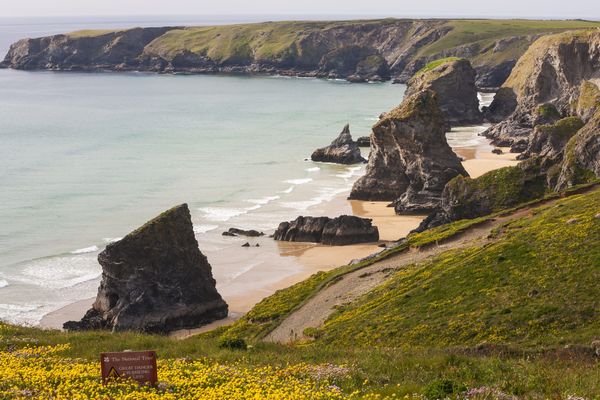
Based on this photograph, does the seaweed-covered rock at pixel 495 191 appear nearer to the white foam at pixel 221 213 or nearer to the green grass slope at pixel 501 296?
the green grass slope at pixel 501 296

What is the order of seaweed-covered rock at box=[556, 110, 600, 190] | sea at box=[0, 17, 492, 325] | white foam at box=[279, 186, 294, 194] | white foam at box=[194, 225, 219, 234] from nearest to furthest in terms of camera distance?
1. seaweed-covered rock at box=[556, 110, 600, 190]
2. sea at box=[0, 17, 492, 325]
3. white foam at box=[194, 225, 219, 234]
4. white foam at box=[279, 186, 294, 194]

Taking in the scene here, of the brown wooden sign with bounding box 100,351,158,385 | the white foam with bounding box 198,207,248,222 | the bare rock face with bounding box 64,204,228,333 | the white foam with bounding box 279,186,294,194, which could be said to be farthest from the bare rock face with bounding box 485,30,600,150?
the brown wooden sign with bounding box 100,351,158,385

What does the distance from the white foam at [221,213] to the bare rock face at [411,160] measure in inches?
483

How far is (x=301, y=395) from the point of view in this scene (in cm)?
2191

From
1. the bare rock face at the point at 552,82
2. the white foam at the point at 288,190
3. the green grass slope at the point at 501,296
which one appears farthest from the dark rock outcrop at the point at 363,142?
the green grass slope at the point at 501,296

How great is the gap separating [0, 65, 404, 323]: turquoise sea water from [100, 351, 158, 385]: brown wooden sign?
3245 centimetres

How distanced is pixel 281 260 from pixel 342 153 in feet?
158

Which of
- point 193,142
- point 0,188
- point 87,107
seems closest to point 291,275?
point 0,188

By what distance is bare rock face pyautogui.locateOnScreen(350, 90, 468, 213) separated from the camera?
8238 cm

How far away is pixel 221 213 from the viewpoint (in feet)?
283

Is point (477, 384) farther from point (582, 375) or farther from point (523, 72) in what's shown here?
point (523, 72)

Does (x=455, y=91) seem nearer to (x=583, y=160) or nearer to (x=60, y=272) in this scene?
(x=583, y=160)

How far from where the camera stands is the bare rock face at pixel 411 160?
270ft

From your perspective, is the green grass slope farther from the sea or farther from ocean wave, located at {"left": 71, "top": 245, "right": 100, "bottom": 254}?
ocean wave, located at {"left": 71, "top": 245, "right": 100, "bottom": 254}
